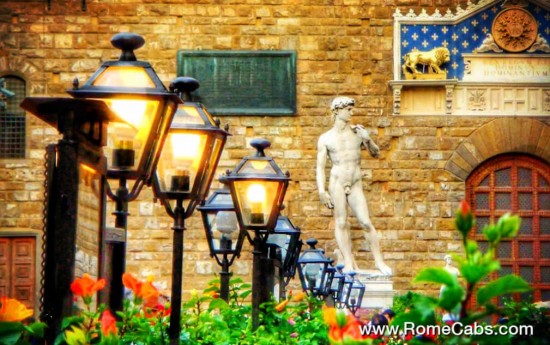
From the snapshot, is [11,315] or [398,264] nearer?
[11,315]

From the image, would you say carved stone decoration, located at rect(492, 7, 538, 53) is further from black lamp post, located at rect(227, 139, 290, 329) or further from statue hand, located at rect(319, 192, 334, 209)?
black lamp post, located at rect(227, 139, 290, 329)

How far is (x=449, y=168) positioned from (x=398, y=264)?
5.40ft

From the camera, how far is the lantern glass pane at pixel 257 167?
8.15 m

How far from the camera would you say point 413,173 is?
1938cm

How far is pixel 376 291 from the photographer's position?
17484mm

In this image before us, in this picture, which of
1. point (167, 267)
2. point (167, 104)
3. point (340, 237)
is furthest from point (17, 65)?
point (167, 104)

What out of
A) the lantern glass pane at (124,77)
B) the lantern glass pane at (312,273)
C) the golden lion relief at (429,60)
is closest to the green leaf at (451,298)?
the lantern glass pane at (124,77)

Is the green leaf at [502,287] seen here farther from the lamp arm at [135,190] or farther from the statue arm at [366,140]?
the statue arm at [366,140]

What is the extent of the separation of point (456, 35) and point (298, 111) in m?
2.70

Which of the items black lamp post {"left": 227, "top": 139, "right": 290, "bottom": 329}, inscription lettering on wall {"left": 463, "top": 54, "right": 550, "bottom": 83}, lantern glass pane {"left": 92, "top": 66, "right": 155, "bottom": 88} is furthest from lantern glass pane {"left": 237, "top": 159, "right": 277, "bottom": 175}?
inscription lettering on wall {"left": 463, "top": 54, "right": 550, "bottom": 83}

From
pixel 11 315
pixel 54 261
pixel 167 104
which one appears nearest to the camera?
pixel 11 315

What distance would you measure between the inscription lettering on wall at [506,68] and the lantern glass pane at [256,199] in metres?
12.0

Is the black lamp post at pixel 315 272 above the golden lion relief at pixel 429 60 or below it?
below

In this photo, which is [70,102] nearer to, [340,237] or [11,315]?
[11,315]
